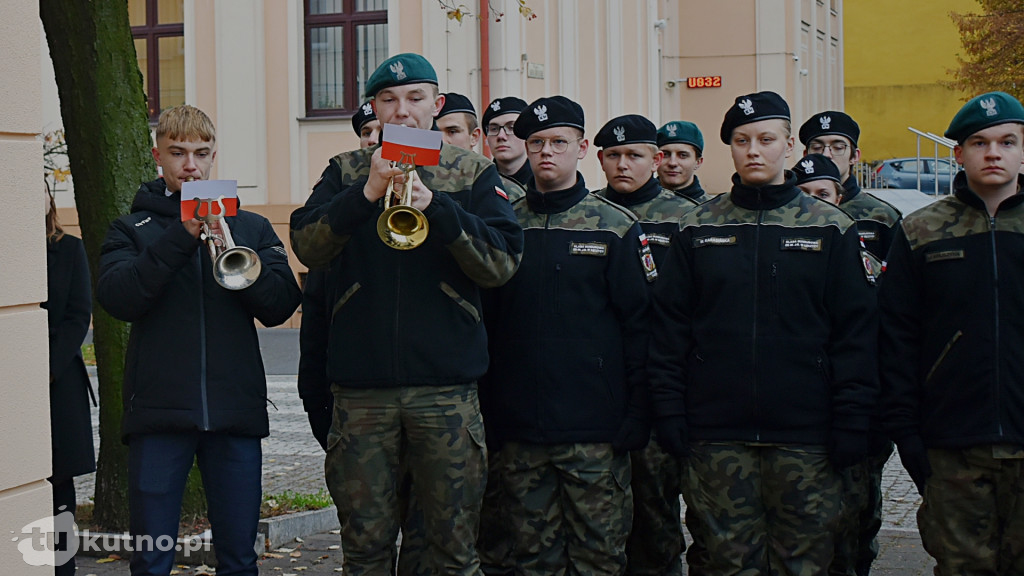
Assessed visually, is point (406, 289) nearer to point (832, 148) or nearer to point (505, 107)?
point (505, 107)

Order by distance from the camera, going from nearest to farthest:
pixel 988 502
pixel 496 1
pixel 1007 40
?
pixel 988 502, pixel 496 1, pixel 1007 40

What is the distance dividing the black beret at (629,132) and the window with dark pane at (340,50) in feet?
42.6

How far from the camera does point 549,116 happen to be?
5.64 m

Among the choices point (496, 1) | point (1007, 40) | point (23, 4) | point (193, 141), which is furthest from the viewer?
point (1007, 40)

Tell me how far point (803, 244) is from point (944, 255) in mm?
537

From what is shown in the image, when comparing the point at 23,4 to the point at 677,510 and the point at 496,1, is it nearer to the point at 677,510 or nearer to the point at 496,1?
the point at 677,510

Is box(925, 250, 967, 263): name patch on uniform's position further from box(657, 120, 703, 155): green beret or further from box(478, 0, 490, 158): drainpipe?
box(478, 0, 490, 158): drainpipe

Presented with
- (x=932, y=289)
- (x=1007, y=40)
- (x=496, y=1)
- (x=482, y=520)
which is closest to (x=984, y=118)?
(x=932, y=289)

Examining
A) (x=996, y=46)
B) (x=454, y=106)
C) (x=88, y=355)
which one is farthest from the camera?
(x=996, y=46)

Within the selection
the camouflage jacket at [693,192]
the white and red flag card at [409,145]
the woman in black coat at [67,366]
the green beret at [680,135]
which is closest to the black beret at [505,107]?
the green beret at [680,135]

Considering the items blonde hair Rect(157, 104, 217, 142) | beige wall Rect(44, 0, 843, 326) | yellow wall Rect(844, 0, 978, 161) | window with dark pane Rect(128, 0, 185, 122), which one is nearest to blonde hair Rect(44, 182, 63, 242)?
blonde hair Rect(157, 104, 217, 142)

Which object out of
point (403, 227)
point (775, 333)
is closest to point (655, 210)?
point (775, 333)

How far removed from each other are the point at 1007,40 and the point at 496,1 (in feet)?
49.3

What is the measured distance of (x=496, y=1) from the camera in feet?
62.1
